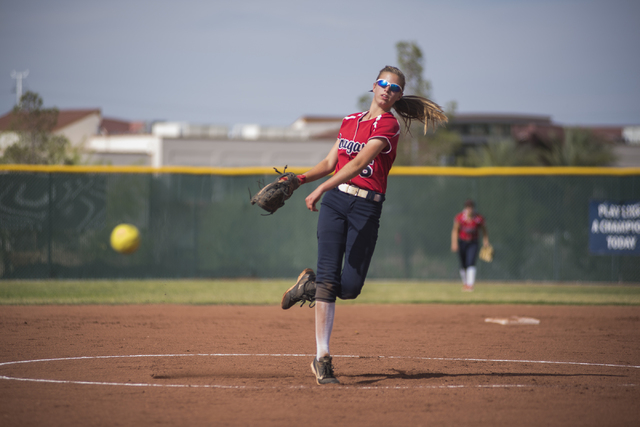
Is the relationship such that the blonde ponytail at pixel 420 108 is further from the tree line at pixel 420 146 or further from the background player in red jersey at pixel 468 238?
the tree line at pixel 420 146

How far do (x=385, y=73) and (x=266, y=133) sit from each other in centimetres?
3388

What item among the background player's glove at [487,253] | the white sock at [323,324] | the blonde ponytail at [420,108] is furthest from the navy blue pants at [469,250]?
the white sock at [323,324]

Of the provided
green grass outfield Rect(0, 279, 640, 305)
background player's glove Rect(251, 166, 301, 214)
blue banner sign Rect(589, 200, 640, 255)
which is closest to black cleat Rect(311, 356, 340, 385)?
background player's glove Rect(251, 166, 301, 214)

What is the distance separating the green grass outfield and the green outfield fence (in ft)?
1.18

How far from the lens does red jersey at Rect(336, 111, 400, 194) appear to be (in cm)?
525

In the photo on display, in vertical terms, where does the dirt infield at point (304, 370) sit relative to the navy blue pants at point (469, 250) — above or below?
below

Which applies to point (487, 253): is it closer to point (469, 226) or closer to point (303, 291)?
point (469, 226)

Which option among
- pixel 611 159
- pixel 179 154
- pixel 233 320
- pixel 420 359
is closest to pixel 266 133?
pixel 179 154

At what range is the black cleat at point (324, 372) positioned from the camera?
17.1ft

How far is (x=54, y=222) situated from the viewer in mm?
14930

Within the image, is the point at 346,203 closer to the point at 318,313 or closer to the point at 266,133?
the point at 318,313

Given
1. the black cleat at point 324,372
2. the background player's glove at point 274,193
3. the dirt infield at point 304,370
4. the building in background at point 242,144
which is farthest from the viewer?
the building in background at point 242,144

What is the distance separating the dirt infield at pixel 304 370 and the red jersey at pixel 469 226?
4235mm

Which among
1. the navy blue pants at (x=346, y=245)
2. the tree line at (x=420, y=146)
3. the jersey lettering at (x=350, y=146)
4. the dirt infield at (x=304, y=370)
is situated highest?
the tree line at (x=420, y=146)
